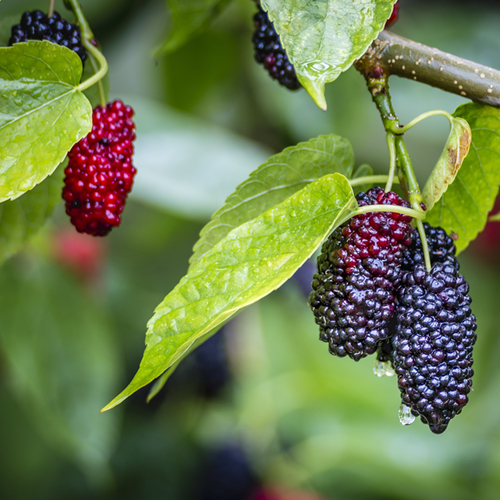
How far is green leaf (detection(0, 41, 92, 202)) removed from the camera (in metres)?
0.36

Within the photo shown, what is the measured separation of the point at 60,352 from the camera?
919 mm

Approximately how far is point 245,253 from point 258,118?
96 centimetres

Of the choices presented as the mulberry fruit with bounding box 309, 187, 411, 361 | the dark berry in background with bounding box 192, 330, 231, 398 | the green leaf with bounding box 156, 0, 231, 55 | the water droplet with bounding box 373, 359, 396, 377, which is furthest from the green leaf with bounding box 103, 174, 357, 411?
the dark berry in background with bounding box 192, 330, 231, 398

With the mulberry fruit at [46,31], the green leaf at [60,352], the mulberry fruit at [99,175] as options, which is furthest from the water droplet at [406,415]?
the green leaf at [60,352]

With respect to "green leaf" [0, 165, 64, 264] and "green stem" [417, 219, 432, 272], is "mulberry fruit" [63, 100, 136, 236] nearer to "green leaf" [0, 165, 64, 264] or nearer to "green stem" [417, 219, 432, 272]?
"green leaf" [0, 165, 64, 264]

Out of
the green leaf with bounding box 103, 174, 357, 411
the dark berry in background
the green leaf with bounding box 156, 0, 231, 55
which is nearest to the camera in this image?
the green leaf with bounding box 103, 174, 357, 411

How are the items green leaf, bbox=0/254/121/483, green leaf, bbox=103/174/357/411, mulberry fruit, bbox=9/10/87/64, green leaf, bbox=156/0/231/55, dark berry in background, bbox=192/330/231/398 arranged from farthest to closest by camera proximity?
dark berry in background, bbox=192/330/231/398 → green leaf, bbox=0/254/121/483 → green leaf, bbox=156/0/231/55 → mulberry fruit, bbox=9/10/87/64 → green leaf, bbox=103/174/357/411

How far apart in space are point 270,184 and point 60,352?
2.14 ft

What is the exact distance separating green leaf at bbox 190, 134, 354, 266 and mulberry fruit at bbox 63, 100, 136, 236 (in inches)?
3.1

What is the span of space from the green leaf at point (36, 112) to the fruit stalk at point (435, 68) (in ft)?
0.71

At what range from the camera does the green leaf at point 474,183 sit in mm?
402

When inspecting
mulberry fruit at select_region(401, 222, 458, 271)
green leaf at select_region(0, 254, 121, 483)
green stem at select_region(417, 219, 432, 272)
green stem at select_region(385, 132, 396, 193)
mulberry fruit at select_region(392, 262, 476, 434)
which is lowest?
green leaf at select_region(0, 254, 121, 483)

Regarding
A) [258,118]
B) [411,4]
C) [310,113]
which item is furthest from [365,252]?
[411,4]

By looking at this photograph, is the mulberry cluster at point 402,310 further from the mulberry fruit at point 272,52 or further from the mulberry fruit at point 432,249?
the mulberry fruit at point 272,52
